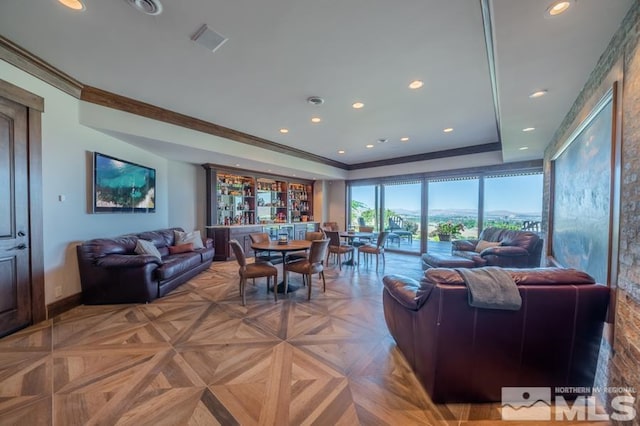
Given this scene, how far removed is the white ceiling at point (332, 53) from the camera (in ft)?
6.03

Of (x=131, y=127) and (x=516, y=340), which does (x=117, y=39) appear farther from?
Answer: (x=516, y=340)

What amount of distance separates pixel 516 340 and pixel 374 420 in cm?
105

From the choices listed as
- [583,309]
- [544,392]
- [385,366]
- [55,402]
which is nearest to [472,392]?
[544,392]

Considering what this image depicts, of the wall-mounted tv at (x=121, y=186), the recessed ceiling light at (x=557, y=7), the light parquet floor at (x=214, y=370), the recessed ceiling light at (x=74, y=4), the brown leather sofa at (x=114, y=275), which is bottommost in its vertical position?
the light parquet floor at (x=214, y=370)

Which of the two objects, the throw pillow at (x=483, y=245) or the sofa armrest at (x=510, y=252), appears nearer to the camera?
the sofa armrest at (x=510, y=252)

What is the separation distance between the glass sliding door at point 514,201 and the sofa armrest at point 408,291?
526cm

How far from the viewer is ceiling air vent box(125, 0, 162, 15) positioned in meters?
1.83

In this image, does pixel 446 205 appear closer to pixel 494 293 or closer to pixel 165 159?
pixel 494 293

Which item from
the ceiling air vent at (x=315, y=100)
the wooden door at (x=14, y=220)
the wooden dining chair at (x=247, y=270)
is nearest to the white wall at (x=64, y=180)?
the wooden door at (x=14, y=220)

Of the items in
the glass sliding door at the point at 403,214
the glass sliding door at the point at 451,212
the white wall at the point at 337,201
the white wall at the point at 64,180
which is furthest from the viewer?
the white wall at the point at 337,201

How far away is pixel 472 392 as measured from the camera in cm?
169

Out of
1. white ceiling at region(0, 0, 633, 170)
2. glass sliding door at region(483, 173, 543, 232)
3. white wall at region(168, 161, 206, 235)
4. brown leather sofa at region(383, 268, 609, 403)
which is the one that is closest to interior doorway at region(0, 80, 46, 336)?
white ceiling at region(0, 0, 633, 170)

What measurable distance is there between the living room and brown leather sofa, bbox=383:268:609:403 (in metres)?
0.15

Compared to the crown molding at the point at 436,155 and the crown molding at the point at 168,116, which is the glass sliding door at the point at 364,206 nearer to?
the crown molding at the point at 436,155
